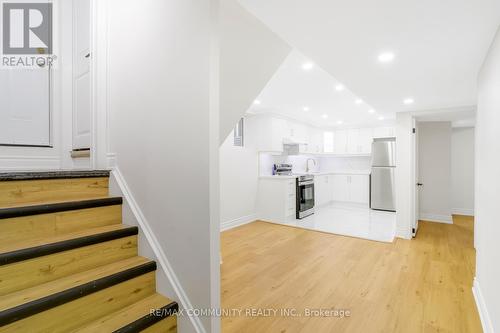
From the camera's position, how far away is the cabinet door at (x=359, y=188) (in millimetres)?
6805

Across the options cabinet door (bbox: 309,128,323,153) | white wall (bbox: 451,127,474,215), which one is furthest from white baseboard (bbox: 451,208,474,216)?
cabinet door (bbox: 309,128,323,153)

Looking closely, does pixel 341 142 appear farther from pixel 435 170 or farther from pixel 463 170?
pixel 463 170

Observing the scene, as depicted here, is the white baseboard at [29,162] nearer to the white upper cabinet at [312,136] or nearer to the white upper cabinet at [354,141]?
the white upper cabinet at [312,136]

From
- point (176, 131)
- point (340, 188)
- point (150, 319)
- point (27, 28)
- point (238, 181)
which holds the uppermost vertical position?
point (27, 28)

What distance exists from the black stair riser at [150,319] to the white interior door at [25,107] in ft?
7.64

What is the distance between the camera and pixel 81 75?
2.47m

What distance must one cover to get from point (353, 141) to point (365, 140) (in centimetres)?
33

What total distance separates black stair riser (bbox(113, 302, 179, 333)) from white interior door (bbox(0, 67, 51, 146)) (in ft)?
7.64

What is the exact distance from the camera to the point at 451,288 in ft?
8.14

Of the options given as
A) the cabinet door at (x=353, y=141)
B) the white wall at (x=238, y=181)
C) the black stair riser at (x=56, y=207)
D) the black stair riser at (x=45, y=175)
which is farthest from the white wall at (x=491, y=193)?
the cabinet door at (x=353, y=141)

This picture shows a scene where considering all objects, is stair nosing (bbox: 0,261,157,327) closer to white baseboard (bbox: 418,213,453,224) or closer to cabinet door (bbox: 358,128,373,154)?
white baseboard (bbox: 418,213,453,224)

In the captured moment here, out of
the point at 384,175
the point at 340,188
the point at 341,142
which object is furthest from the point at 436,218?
the point at 341,142

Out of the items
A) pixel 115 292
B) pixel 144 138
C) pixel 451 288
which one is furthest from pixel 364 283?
pixel 144 138

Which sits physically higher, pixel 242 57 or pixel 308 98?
pixel 308 98
